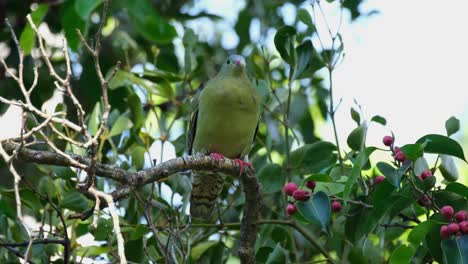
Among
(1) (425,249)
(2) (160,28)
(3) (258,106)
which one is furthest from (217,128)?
(1) (425,249)

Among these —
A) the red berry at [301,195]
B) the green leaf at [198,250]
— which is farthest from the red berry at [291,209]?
the green leaf at [198,250]

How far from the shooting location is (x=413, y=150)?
3078mm

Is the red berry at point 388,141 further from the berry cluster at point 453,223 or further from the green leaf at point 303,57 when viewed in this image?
the green leaf at point 303,57

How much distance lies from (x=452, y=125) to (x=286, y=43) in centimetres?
110

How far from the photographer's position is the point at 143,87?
4.99 metres

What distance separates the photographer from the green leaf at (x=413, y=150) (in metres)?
3.07

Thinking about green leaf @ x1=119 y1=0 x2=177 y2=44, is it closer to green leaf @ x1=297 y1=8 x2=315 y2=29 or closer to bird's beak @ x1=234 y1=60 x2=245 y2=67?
bird's beak @ x1=234 y1=60 x2=245 y2=67

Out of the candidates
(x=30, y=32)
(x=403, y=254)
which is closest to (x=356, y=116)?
(x=403, y=254)

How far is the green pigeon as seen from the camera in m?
4.89

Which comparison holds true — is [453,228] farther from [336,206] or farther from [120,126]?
[120,126]

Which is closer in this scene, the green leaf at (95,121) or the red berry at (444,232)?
the red berry at (444,232)

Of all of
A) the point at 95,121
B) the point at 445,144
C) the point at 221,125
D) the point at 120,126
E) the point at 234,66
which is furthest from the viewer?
the point at 234,66

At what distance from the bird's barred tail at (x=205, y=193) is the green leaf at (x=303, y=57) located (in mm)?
995

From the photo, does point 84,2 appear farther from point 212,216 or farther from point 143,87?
point 212,216
